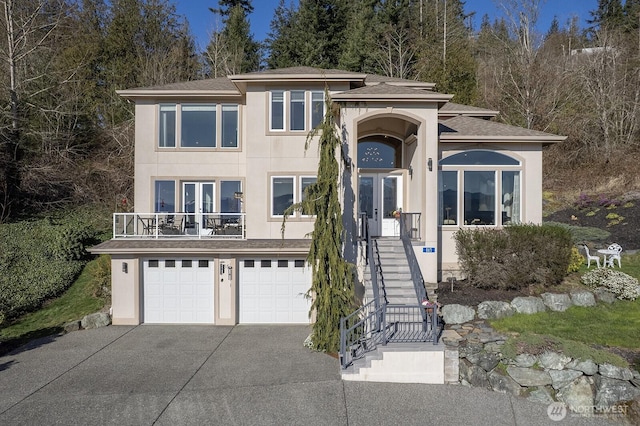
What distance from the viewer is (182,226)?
13898 millimetres

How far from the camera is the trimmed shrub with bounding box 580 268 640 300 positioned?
11.3 meters

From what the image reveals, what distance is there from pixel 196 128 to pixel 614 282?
14.0 m

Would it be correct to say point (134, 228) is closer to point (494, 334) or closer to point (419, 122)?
point (419, 122)

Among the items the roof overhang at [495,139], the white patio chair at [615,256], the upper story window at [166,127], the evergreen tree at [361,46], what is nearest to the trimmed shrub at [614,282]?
the white patio chair at [615,256]

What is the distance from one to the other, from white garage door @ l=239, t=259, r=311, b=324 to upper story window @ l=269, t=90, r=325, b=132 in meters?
4.50

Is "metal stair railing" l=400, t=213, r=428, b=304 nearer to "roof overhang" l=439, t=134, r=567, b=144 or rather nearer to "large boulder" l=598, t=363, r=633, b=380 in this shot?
"roof overhang" l=439, t=134, r=567, b=144

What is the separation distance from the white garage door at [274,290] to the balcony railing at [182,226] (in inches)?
48.8

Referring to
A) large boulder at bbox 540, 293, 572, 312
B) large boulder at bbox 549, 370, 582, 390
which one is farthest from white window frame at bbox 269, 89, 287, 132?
large boulder at bbox 549, 370, 582, 390

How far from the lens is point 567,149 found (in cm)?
2864

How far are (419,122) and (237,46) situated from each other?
23.5 meters

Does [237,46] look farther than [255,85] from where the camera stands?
Yes

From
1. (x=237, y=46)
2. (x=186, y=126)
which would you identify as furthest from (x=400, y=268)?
(x=237, y=46)

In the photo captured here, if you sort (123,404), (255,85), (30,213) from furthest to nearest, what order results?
1. (30,213)
2. (255,85)
3. (123,404)

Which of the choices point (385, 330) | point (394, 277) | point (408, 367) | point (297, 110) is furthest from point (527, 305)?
point (297, 110)
